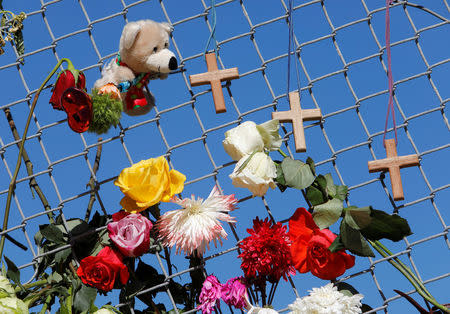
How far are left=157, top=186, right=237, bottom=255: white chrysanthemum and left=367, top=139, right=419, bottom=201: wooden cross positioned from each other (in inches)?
12.2

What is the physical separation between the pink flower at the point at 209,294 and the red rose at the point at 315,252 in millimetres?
160

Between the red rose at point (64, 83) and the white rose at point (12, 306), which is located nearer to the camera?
the white rose at point (12, 306)

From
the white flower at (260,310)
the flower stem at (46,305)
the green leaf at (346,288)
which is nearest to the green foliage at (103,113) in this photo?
the flower stem at (46,305)

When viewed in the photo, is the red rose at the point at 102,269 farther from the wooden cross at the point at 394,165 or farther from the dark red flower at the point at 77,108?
the wooden cross at the point at 394,165

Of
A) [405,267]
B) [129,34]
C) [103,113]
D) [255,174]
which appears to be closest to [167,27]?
[129,34]

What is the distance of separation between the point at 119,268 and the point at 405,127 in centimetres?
68

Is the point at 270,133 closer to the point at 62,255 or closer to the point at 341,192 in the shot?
the point at 341,192

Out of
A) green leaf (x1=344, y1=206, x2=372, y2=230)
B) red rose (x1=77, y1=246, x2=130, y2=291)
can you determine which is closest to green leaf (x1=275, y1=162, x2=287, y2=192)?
green leaf (x1=344, y1=206, x2=372, y2=230)

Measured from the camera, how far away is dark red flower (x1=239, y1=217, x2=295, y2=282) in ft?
4.12

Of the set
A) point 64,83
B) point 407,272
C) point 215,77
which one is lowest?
point 407,272

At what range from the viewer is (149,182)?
1.29 m

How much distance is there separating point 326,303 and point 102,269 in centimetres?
43

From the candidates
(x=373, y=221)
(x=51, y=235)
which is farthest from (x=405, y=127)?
(x=51, y=235)

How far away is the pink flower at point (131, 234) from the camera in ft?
4.18
